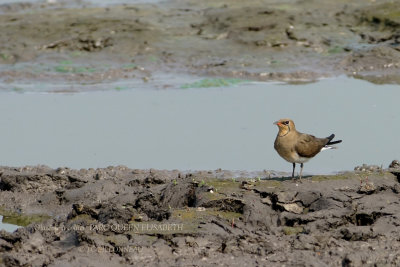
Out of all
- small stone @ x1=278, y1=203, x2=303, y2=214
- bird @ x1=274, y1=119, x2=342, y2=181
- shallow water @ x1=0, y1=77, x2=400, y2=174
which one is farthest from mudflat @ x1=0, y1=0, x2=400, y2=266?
shallow water @ x1=0, y1=77, x2=400, y2=174

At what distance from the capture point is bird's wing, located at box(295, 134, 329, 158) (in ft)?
34.1

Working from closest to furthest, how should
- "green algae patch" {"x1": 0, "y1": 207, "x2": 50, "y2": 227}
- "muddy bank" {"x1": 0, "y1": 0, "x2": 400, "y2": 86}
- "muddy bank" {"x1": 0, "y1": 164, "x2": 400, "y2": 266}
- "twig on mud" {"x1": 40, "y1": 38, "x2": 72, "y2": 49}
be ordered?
1. "muddy bank" {"x1": 0, "y1": 164, "x2": 400, "y2": 266}
2. "green algae patch" {"x1": 0, "y1": 207, "x2": 50, "y2": 227}
3. "muddy bank" {"x1": 0, "y1": 0, "x2": 400, "y2": 86}
4. "twig on mud" {"x1": 40, "y1": 38, "x2": 72, "y2": 49}

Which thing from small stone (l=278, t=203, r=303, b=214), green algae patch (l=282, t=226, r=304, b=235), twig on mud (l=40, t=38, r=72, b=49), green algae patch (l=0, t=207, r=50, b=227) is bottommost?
green algae patch (l=0, t=207, r=50, b=227)

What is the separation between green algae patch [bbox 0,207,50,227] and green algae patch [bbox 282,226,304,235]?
291 centimetres

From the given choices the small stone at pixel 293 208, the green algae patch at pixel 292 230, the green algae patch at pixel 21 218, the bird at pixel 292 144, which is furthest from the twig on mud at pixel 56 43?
the green algae patch at pixel 292 230

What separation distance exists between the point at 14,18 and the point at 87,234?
527 inches

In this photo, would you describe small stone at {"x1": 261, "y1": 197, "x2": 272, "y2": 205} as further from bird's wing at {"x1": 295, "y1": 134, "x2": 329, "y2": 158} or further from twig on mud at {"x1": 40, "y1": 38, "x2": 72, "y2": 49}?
twig on mud at {"x1": 40, "y1": 38, "x2": 72, "y2": 49}

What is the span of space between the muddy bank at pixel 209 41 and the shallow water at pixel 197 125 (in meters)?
1.25

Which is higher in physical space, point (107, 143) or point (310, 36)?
point (310, 36)

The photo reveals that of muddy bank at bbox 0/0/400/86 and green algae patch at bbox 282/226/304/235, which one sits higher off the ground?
muddy bank at bbox 0/0/400/86

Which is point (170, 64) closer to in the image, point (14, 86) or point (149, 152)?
point (14, 86)

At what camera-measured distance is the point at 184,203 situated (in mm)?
9562

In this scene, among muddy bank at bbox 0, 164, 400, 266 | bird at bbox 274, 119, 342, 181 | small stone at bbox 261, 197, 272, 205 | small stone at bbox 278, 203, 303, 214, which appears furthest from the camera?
bird at bbox 274, 119, 342, 181

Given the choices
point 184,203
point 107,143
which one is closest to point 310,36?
point 107,143
